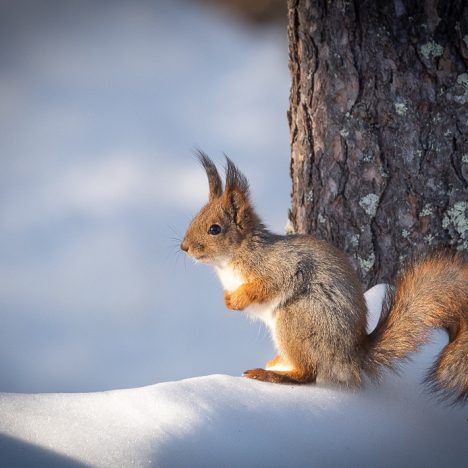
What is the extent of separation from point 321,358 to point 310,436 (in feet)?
0.72

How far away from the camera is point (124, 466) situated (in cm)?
107

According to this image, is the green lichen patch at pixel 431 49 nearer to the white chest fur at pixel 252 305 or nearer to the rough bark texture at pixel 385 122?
the rough bark texture at pixel 385 122

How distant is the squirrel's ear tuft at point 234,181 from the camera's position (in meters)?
1.59

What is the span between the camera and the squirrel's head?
1.56 m

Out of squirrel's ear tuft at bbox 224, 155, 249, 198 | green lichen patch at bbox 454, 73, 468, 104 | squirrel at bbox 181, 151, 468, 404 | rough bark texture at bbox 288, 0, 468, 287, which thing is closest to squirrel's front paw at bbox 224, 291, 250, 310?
squirrel at bbox 181, 151, 468, 404

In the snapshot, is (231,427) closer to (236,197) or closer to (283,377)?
(283,377)

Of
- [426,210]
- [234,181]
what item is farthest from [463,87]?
[234,181]

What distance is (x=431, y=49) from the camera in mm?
1771

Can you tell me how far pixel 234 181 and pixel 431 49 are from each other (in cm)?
64

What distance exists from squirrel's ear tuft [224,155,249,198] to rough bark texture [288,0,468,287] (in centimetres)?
36

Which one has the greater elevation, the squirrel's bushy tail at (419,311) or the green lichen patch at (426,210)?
the green lichen patch at (426,210)

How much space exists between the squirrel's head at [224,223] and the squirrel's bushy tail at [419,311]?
0.36m

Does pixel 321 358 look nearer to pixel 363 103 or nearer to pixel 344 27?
pixel 363 103

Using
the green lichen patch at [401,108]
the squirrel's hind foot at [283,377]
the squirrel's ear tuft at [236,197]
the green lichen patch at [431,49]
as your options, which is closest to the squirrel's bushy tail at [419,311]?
the squirrel's hind foot at [283,377]
